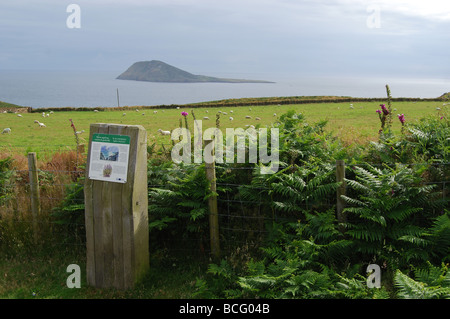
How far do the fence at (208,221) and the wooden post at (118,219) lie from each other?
1.19 metres

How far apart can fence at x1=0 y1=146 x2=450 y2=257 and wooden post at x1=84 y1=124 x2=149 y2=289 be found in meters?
1.19

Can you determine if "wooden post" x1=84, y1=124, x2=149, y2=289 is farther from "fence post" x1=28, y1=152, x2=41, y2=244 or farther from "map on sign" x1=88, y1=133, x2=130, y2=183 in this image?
"fence post" x1=28, y1=152, x2=41, y2=244

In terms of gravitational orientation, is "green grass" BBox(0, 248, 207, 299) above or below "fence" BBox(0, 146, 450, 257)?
below

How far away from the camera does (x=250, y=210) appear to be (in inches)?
321

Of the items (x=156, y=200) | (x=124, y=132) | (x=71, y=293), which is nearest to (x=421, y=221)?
(x=156, y=200)

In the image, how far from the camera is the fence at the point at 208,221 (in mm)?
7738

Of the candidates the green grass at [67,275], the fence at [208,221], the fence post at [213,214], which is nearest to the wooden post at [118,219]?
the green grass at [67,275]

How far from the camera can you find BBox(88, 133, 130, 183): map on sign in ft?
21.7

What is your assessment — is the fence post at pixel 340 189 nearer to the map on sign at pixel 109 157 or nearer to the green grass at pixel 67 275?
the green grass at pixel 67 275

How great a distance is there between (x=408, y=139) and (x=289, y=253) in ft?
13.7

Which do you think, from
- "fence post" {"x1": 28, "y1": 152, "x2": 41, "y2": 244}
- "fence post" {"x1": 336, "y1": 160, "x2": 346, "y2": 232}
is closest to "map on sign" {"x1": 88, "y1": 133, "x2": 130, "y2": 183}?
"fence post" {"x1": 28, "y1": 152, "x2": 41, "y2": 244}

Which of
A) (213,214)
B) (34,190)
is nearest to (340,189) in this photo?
(213,214)

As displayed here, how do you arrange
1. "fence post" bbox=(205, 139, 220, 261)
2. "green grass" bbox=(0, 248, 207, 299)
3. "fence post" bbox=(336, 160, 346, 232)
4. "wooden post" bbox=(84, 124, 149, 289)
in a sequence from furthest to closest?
"fence post" bbox=(205, 139, 220, 261), "fence post" bbox=(336, 160, 346, 232), "green grass" bbox=(0, 248, 207, 299), "wooden post" bbox=(84, 124, 149, 289)

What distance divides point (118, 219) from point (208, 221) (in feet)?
6.22
